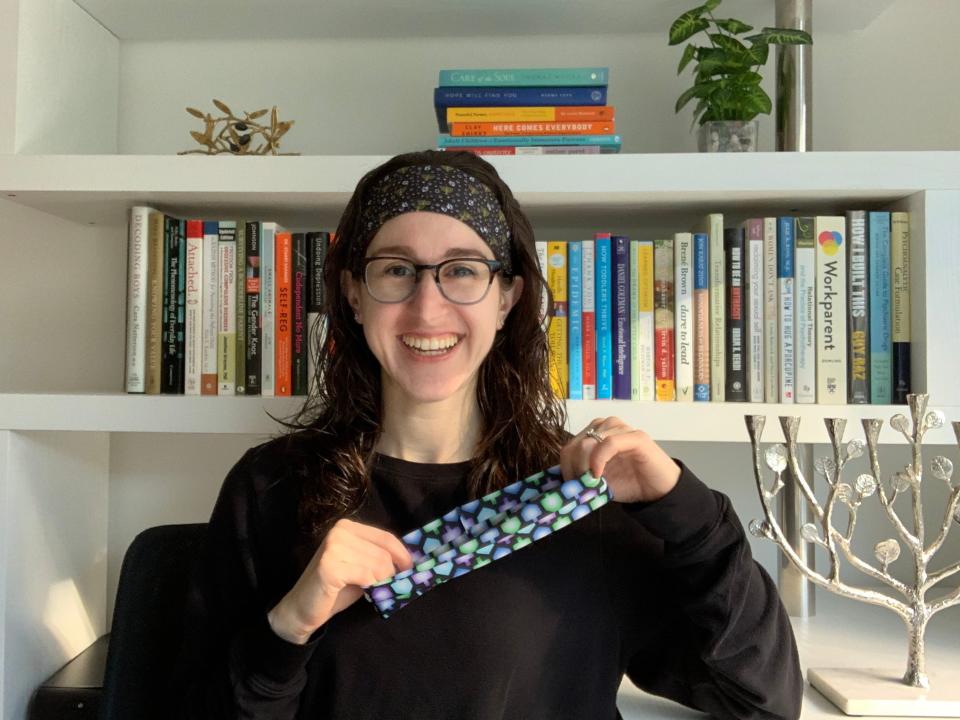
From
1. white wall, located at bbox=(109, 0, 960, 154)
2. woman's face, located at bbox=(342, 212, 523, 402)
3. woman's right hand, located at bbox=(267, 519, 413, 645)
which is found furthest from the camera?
white wall, located at bbox=(109, 0, 960, 154)

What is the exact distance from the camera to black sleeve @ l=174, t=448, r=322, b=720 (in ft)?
3.17

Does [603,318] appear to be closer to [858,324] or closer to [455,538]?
[858,324]

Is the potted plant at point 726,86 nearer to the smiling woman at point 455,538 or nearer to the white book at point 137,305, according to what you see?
the smiling woman at point 455,538

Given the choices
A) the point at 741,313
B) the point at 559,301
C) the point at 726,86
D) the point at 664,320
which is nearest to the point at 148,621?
the point at 559,301

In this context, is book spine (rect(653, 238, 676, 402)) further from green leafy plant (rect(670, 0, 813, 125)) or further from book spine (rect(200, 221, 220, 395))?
book spine (rect(200, 221, 220, 395))

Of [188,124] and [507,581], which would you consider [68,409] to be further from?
[507,581]

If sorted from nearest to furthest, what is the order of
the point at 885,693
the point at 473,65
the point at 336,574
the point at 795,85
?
the point at 336,574, the point at 885,693, the point at 795,85, the point at 473,65

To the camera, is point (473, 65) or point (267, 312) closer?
point (267, 312)

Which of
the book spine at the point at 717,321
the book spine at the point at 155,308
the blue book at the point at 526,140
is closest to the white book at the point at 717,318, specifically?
the book spine at the point at 717,321

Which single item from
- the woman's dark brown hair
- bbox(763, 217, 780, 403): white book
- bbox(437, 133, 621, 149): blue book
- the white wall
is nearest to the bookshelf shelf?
bbox(763, 217, 780, 403): white book

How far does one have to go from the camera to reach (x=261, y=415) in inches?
52.5

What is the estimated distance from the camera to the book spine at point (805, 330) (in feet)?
4.28

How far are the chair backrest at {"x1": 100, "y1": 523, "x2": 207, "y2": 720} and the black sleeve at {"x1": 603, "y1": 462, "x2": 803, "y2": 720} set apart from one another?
593mm

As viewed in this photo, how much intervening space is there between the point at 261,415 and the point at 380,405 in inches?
10.4
